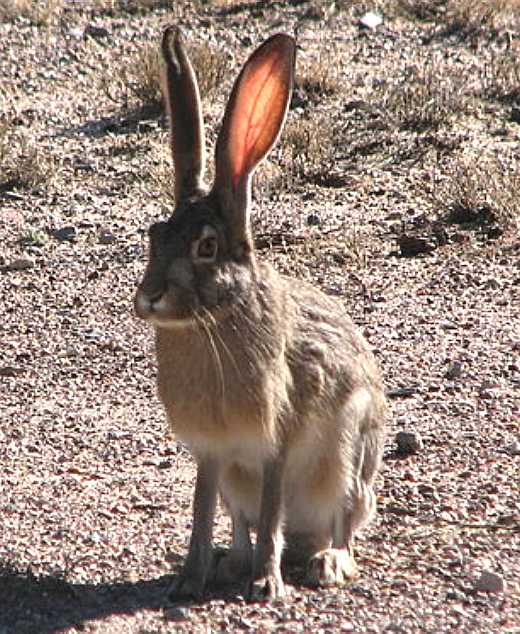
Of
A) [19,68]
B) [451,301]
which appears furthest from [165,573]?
[19,68]

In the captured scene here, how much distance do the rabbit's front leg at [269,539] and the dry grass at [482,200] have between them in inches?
182

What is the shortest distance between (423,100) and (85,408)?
5316 millimetres

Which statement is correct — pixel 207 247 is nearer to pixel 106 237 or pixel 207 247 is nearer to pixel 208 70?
pixel 106 237

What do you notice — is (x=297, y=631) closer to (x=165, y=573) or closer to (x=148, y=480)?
(x=165, y=573)

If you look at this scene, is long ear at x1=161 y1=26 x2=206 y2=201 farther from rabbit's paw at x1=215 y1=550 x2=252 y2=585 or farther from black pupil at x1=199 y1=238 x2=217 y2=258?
rabbit's paw at x1=215 y1=550 x2=252 y2=585

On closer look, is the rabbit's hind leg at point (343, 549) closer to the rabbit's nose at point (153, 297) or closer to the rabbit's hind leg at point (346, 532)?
the rabbit's hind leg at point (346, 532)

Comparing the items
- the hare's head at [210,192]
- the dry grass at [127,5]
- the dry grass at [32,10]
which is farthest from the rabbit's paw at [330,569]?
the dry grass at [127,5]

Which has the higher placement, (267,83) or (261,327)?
(267,83)

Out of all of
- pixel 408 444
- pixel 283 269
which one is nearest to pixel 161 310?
pixel 408 444

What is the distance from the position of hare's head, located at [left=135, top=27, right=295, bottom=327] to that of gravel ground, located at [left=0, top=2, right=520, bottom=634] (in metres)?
0.99

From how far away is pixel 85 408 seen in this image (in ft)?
24.1

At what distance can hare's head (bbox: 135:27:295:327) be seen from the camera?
480cm

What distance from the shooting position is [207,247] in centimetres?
490

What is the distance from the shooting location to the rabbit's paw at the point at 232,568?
547 centimetres
